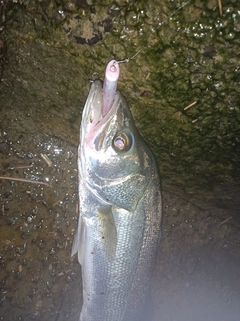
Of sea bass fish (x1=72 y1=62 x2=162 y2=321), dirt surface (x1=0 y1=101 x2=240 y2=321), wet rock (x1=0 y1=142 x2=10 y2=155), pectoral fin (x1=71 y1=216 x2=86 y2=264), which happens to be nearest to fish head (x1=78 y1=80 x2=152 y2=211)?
sea bass fish (x1=72 y1=62 x2=162 y2=321)

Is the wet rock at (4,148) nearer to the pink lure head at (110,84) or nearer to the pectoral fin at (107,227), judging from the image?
the pectoral fin at (107,227)

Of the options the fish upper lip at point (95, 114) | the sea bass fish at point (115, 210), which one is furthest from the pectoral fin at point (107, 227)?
the fish upper lip at point (95, 114)

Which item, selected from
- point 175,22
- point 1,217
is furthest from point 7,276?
point 175,22

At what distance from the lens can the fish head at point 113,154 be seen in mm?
2318

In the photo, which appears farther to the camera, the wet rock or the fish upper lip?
the wet rock

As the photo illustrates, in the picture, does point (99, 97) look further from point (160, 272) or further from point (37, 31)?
point (160, 272)

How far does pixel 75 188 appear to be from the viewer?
346cm

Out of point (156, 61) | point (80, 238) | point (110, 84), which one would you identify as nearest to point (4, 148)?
point (80, 238)

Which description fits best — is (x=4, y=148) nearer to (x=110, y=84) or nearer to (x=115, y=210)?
(x=115, y=210)

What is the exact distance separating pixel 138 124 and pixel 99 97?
0.65 meters

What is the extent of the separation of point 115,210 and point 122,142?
545mm

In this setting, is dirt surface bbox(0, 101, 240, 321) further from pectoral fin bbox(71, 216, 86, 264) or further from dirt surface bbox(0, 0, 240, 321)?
pectoral fin bbox(71, 216, 86, 264)

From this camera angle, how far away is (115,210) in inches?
104

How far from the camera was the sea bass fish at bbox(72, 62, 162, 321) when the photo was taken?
2.35m
